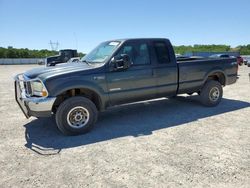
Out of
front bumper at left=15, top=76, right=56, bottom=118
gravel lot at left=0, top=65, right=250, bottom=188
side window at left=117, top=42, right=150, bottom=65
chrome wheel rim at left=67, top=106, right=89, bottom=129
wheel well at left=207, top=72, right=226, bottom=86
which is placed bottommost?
gravel lot at left=0, top=65, right=250, bottom=188

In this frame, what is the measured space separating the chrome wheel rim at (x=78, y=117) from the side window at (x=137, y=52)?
1.61 meters

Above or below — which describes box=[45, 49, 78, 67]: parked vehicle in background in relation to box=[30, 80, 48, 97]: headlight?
above

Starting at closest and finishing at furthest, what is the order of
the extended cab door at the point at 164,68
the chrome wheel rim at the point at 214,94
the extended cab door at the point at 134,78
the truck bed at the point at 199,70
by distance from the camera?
the extended cab door at the point at 134,78 → the extended cab door at the point at 164,68 → the truck bed at the point at 199,70 → the chrome wheel rim at the point at 214,94

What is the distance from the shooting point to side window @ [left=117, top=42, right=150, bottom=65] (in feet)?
18.6

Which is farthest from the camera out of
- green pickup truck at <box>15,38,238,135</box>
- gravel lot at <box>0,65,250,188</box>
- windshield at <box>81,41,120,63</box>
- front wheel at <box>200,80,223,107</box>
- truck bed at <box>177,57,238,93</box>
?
front wheel at <box>200,80,223,107</box>

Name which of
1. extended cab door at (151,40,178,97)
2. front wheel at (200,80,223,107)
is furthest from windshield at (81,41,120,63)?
front wheel at (200,80,223,107)

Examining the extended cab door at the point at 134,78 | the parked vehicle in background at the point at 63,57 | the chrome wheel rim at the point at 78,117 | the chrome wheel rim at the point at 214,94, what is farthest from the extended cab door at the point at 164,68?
the parked vehicle in background at the point at 63,57

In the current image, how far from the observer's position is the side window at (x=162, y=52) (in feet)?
20.1

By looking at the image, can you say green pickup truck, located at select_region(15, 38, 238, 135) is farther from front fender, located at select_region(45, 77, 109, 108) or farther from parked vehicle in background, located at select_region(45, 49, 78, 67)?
parked vehicle in background, located at select_region(45, 49, 78, 67)

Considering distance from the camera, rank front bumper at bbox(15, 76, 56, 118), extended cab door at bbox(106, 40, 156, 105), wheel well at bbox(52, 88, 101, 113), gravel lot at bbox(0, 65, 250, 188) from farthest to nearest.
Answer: extended cab door at bbox(106, 40, 156, 105), wheel well at bbox(52, 88, 101, 113), front bumper at bbox(15, 76, 56, 118), gravel lot at bbox(0, 65, 250, 188)

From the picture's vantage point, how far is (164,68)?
20.1 feet

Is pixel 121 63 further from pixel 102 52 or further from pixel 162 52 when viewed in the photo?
pixel 162 52

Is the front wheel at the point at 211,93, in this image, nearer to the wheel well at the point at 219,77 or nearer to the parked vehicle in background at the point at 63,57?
the wheel well at the point at 219,77

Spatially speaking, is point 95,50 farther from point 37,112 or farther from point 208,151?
point 208,151
